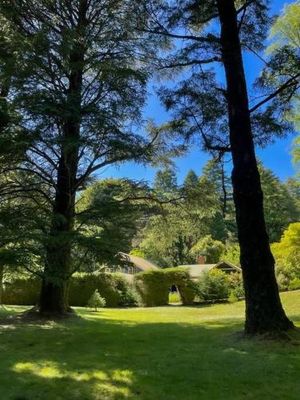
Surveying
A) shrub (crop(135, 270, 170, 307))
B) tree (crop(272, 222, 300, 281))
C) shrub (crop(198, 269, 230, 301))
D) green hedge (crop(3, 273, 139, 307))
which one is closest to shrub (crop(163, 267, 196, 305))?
shrub (crop(135, 270, 170, 307))

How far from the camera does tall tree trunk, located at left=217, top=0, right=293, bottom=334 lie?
791 cm

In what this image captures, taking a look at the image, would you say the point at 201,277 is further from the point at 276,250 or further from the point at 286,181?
the point at 286,181

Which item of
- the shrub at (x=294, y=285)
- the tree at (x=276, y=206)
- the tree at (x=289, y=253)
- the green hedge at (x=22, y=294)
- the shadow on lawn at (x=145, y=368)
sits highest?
the tree at (x=276, y=206)

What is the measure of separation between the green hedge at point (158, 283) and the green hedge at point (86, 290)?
59cm

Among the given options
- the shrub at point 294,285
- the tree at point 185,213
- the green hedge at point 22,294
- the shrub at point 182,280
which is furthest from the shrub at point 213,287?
the green hedge at point 22,294

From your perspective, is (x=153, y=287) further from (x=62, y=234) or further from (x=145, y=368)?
(x=145, y=368)

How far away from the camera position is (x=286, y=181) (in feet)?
231

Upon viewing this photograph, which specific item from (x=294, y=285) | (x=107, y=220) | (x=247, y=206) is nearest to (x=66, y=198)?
(x=107, y=220)

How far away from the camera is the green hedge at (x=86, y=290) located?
2314 centimetres

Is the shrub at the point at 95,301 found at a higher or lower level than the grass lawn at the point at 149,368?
higher

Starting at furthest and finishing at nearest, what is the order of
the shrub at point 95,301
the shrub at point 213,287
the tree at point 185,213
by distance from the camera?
1. the shrub at point 213,287
2. the shrub at point 95,301
3. the tree at point 185,213

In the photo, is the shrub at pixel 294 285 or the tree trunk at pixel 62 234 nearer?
the tree trunk at pixel 62 234

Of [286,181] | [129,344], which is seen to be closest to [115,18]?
[129,344]

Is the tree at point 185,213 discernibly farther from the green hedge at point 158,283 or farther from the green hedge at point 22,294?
the green hedge at point 22,294
